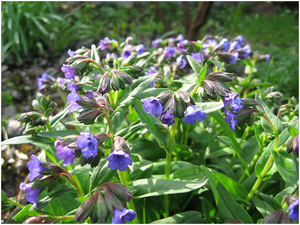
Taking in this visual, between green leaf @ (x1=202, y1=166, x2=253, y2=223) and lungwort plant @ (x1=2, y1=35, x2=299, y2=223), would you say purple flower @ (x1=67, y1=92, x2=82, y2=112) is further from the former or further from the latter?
green leaf @ (x1=202, y1=166, x2=253, y2=223)

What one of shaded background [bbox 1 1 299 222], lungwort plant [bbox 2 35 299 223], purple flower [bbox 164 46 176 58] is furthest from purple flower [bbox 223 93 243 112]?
→ shaded background [bbox 1 1 299 222]

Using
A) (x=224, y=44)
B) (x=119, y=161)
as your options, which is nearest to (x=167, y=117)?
(x=119, y=161)

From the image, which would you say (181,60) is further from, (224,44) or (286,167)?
(286,167)

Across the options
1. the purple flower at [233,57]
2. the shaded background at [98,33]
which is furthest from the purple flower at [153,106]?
the shaded background at [98,33]

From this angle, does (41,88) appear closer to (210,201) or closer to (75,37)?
(210,201)

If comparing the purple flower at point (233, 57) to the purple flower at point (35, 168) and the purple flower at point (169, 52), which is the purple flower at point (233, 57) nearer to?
the purple flower at point (169, 52)

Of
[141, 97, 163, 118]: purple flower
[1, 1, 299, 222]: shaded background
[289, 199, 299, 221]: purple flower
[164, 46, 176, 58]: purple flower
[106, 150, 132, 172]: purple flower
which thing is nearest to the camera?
[289, 199, 299, 221]: purple flower

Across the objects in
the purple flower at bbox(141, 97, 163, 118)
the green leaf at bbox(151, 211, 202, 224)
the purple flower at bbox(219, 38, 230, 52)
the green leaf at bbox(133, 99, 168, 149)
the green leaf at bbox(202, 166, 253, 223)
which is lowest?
the green leaf at bbox(151, 211, 202, 224)
